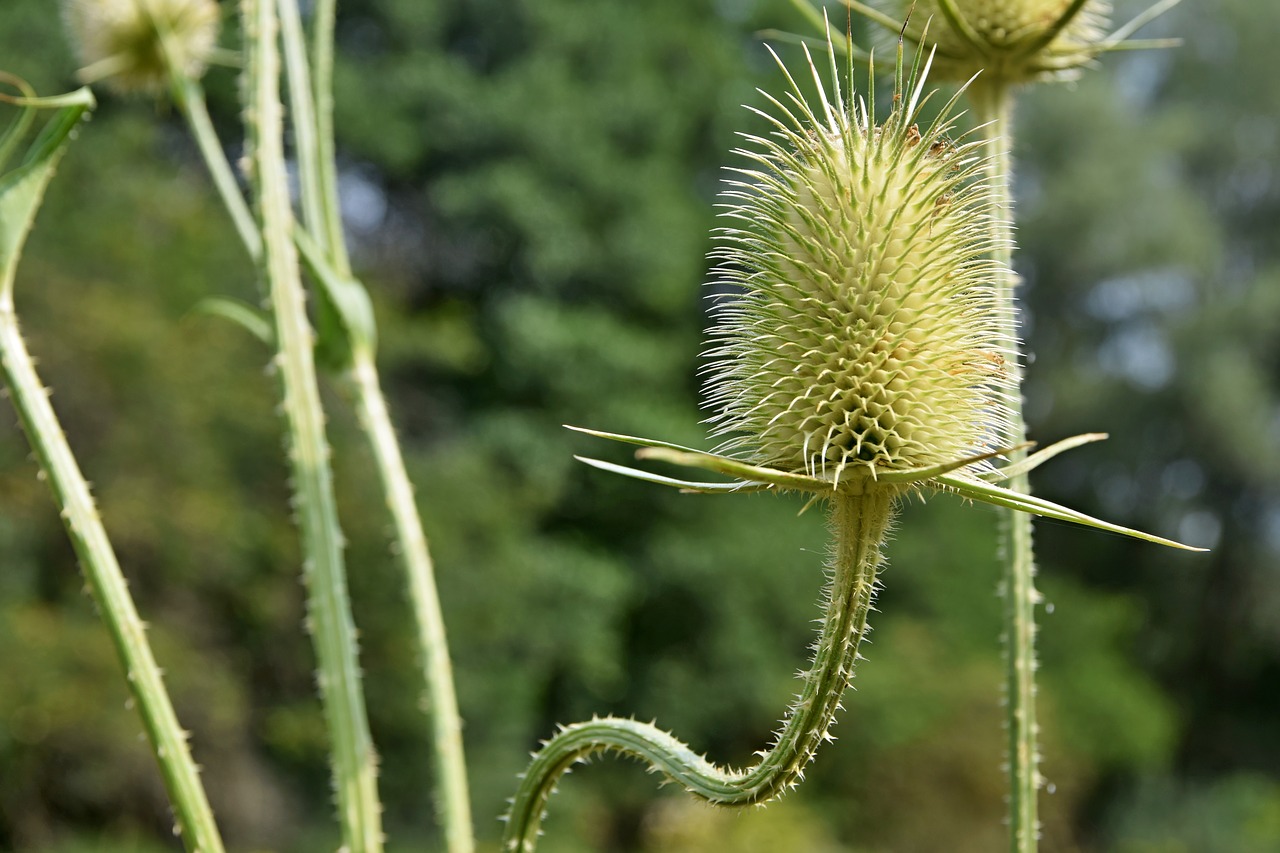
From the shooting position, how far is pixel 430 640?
1.19 m

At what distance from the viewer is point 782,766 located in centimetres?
72

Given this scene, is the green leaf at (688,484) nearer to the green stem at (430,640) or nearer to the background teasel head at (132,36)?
the green stem at (430,640)

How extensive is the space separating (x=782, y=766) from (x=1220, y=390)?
13.6 metres

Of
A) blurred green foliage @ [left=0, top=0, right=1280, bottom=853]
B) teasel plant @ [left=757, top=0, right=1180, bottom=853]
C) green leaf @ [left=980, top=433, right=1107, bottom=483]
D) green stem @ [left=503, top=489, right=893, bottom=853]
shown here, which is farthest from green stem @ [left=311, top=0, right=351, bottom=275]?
blurred green foliage @ [left=0, top=0, right=1280, bottom=853]

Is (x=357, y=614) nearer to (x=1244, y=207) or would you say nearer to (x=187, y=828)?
(x=187, y=828)

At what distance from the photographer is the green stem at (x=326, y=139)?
51.5 inches

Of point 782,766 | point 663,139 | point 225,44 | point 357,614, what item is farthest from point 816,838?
point 782,766

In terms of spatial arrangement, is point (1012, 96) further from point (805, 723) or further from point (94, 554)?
point (94, 554)

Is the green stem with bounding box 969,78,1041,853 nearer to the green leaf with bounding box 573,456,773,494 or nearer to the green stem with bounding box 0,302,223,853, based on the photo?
the green leaf with bounding box 573,456,773,494

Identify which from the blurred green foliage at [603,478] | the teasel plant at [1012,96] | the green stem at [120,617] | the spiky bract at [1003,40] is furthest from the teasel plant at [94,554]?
the blurred green foliage at [603,478]

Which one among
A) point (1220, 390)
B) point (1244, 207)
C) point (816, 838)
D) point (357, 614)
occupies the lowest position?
point (816, 838)

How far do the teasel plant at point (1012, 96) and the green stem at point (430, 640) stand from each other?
0.45 m

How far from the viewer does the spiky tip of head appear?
78 cm

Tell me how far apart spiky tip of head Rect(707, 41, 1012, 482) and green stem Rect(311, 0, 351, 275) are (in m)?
0.61
